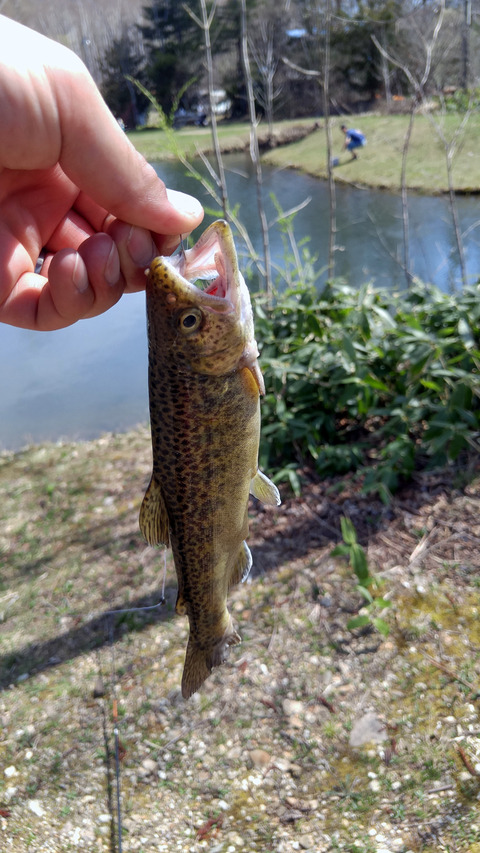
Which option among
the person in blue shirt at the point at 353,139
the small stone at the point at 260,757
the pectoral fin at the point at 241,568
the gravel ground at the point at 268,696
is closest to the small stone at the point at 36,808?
the gravel ground at the point at 268,696

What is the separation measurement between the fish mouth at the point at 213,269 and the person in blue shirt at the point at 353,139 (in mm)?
12093

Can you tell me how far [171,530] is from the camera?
1824mm

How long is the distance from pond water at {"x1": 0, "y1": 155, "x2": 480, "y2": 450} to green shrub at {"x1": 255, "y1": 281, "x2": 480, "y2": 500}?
6.54 feet

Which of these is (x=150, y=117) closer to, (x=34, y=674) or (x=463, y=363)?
(x=463, y=363)

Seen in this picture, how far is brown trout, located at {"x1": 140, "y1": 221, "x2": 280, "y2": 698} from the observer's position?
1538mm

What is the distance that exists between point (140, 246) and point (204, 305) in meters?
0.52

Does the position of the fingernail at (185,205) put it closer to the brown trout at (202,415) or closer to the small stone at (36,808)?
the brown trout at (202,415)

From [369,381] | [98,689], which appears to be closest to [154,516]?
[98,689]

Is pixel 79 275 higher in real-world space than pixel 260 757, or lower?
higher

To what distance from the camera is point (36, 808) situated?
3.07 meters

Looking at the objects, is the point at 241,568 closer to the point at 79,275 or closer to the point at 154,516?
the point at 154,516

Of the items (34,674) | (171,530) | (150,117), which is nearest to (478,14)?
(150,117)

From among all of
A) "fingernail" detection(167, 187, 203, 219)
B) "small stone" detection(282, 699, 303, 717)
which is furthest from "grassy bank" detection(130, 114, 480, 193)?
"small stone" detection(282, 699, 303, 717)

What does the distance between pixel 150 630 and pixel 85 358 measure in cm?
518
